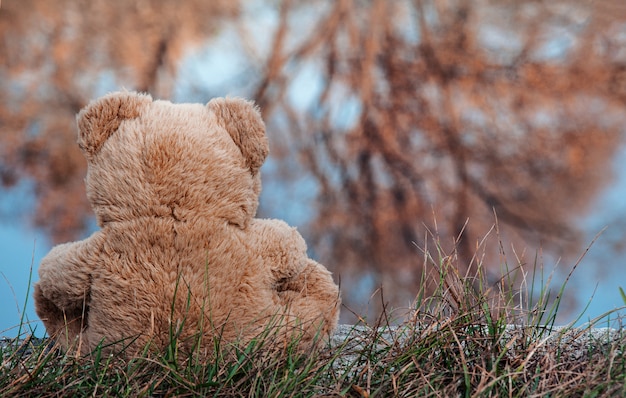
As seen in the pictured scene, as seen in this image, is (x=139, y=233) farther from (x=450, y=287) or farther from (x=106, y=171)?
(x=450, y=287)

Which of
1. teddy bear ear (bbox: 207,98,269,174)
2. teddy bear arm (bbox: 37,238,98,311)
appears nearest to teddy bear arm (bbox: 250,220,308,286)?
teddy bear ear (bbox: 207,98,269,174)

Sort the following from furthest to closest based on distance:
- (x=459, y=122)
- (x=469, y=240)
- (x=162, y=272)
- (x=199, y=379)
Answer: (x=459, y=122) → (x=469, y=240) → (x=162, y=272) → (x=199, y=379)

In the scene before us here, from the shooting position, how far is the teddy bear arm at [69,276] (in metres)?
1.04

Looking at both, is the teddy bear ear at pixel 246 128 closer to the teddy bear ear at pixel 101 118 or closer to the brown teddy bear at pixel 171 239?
the brown teddy bear at pixel 171 239

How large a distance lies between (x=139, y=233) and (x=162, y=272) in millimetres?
79

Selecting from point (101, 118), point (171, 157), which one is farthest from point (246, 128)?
point (101, 118)

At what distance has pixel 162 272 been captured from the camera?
1004 mm

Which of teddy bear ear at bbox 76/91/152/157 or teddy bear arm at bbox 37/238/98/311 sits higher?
teddy bear ear at bbox 76/91/152/157

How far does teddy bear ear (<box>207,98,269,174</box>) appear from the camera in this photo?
106cm

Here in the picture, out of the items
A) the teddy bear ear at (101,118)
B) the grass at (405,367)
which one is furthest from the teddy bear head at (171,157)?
the grass at (405,367)

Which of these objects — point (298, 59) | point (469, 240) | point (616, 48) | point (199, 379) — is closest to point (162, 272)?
point (199, 379)

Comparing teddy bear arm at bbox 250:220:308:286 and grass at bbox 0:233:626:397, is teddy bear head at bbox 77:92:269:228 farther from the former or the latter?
grass at bbox 0:233:626:397

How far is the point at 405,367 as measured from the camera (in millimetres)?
911

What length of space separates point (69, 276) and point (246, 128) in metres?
0.42
